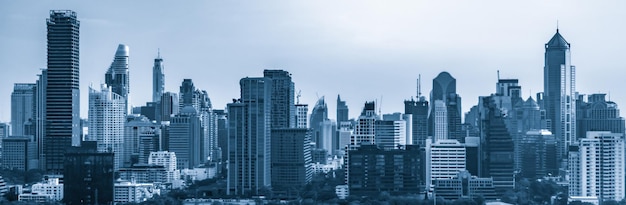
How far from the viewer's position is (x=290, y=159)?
14.5m

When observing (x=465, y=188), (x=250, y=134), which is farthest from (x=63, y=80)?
(x=465, y=188)

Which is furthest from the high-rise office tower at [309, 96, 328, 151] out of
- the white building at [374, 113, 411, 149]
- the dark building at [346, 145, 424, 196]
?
the dark building at [346, 145, 424, 196]

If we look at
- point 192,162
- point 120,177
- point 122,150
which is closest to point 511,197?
point 120,177

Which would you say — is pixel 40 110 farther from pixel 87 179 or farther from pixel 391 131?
pixel 87 179

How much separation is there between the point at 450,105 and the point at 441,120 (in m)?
0.30

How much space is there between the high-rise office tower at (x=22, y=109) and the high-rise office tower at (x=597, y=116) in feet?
29.5

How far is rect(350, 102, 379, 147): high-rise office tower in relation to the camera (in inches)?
597

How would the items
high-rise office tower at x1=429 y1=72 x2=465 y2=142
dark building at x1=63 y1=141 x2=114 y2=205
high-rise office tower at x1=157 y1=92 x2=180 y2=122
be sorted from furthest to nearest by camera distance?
high-rise office tower at x1=157 y1=92 x2=180 y2=122 → high-rise office tower at x1=429 y1=72 x2=465 y2=142 → dark building at x1=63 y1=141 x2=114 y2=205

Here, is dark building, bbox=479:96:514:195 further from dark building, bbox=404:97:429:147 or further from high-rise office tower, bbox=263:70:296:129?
high-rise office tower, bbox=263:70:296:129

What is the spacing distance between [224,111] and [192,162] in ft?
7.79

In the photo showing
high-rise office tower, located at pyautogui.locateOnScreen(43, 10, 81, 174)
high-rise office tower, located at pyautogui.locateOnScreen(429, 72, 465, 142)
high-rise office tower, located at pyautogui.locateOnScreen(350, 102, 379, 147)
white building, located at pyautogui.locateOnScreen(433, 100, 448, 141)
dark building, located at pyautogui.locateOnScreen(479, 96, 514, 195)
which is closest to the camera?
dark building, located at pyautogui.locateOnScreen(479, 96, 514, 195)

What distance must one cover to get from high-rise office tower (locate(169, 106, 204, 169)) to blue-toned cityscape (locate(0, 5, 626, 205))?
0.04 metres

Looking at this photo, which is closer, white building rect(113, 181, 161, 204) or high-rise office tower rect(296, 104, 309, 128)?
white building rect(113, 181, 161, 204)

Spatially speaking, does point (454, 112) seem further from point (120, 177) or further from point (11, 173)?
point (11, 173)
